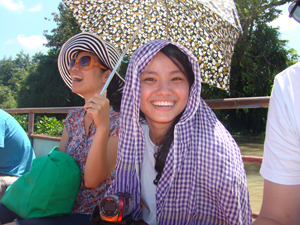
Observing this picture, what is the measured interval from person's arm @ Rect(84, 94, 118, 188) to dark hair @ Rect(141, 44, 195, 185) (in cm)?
38

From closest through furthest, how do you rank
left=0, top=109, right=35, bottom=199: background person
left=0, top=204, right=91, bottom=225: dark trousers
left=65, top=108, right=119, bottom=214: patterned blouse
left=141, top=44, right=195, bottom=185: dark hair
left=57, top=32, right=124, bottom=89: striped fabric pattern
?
left=0, top=204, right=91, bottom=225: dark trousers < left=141, top=44, right=195, bottom=185: dark hair < left=65, top=108, right=119, bottom=214: patterned blouse < left=57, top=32, right=124, bottom=89: striped fabric pattern < left=0, top=109, right=35, bottom=199: background person

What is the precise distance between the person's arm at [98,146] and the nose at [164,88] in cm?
38

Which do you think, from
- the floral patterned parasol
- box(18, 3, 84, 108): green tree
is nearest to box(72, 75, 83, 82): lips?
the floral patterned parasol

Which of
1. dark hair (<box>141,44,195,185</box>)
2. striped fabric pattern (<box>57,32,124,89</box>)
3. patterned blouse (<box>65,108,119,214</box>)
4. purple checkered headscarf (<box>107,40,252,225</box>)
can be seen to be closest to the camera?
purple checkered headscarf (<box>107,40,252,225</box>)

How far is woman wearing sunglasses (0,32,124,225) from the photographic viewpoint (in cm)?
181

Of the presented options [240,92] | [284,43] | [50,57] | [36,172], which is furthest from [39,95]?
[36,172]

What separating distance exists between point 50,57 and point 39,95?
3.68 m

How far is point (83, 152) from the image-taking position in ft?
6.82

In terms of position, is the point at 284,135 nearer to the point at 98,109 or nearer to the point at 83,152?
the point at 98,109

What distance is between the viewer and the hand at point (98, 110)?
1.76 m

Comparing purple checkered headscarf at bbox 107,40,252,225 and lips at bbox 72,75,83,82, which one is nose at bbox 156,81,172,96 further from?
lips at bbox 72,75,83,82

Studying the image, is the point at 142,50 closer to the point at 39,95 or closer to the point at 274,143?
the point at 274,143

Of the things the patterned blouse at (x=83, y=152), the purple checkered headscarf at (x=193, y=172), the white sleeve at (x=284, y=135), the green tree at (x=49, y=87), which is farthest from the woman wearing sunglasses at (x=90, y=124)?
the green tree at (x=49, y=87)

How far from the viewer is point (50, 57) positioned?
22719mm
